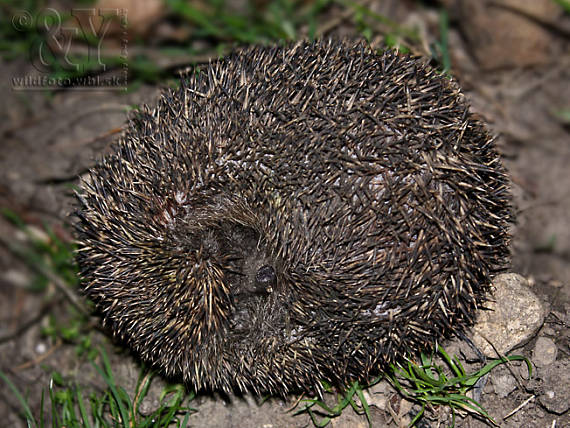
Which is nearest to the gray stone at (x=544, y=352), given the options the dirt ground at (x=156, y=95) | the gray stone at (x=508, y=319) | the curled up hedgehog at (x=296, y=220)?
the gray stone at (x=508, y=319)

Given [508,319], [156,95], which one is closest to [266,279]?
[508,319]

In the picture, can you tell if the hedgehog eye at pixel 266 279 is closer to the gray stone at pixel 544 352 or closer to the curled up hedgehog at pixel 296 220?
the curled up hedgehog at pixel 296 220

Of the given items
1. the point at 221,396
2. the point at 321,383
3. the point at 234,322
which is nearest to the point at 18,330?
the point at 221,396

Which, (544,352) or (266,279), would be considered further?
(544,352)

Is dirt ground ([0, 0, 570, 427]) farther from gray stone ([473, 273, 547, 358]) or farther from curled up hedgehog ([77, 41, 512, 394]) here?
curled up hedgehog ([77, 41, 512, 394])

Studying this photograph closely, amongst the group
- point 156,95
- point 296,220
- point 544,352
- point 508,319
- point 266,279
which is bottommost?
point 544,352

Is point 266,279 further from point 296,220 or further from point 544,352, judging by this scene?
point 544,352
